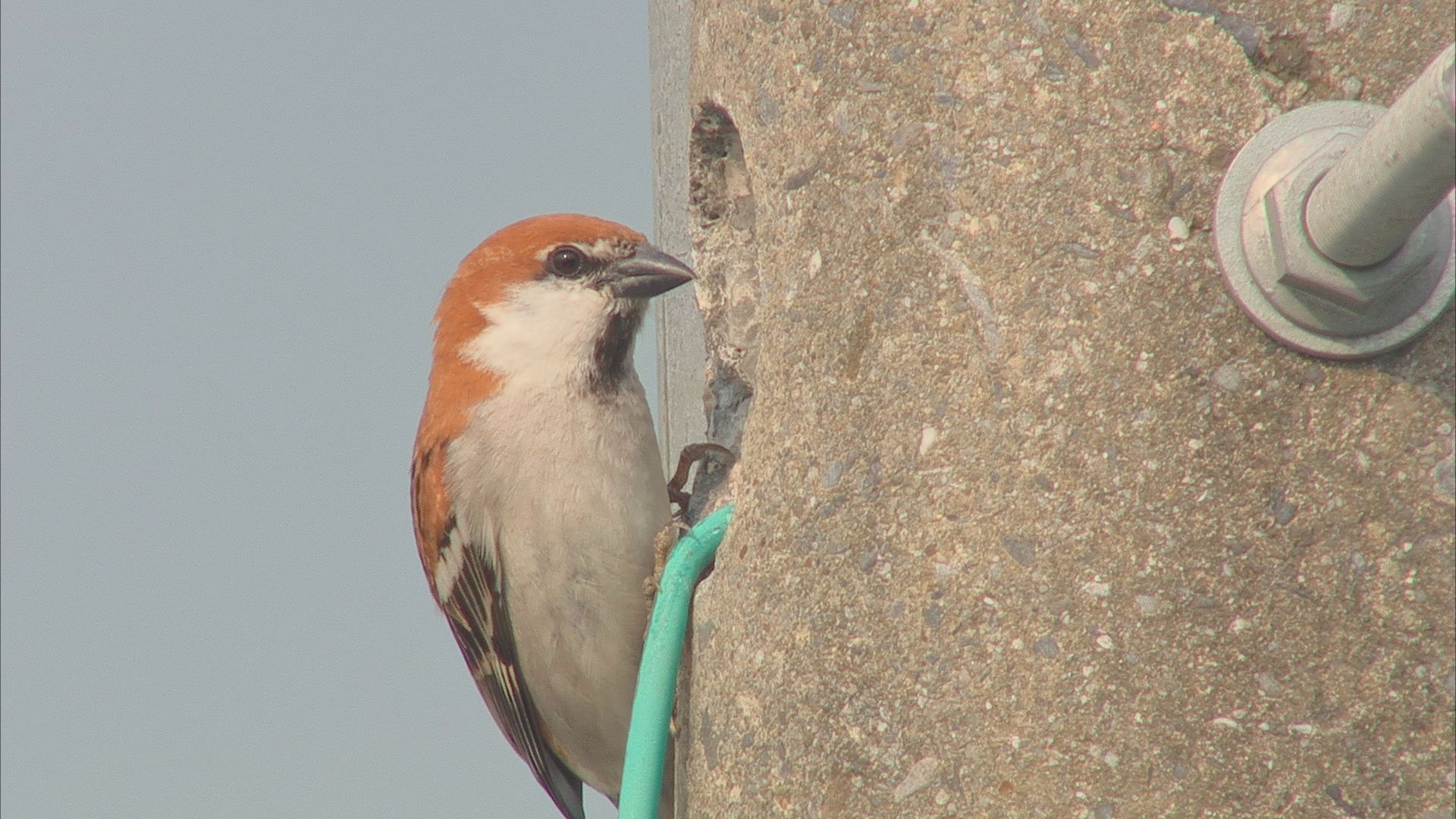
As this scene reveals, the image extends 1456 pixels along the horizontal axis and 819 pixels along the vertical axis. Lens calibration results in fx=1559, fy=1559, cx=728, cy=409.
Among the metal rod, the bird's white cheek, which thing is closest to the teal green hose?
the bird's white cheek

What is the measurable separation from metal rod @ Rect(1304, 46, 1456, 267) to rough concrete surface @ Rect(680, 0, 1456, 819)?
21 cm

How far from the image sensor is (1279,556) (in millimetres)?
2221

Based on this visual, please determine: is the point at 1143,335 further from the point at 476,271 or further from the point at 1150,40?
the point at 476,271

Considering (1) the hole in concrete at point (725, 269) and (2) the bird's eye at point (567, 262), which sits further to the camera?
(2) the bird's eye at point (567, 262)

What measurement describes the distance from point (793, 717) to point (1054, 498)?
23.4 inches

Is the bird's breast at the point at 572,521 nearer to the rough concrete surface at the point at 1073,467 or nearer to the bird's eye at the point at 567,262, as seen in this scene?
the bird's eye at the point at 567,262

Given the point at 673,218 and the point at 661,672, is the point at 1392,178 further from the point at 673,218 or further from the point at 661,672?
the point at 673,218

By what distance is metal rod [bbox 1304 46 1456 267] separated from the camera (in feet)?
5.94

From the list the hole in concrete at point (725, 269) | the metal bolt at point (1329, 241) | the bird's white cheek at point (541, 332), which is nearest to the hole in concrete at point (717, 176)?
the hole in concrete at point (725, 269)

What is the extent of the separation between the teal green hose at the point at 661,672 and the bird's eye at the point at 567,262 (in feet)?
4.03

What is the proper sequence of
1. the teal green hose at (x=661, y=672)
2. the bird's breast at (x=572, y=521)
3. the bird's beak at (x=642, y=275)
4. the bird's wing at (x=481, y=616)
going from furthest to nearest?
the bird's wing at (x=481, y=616) < the bird's beak at (x=642, y=275) < the bird's breast at (x=572, y=521) < the teal green hose at (x=661, y=672)

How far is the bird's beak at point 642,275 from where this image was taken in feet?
13.1

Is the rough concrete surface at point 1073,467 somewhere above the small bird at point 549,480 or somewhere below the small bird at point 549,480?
above

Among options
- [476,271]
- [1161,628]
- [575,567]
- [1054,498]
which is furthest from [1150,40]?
[476,271]
